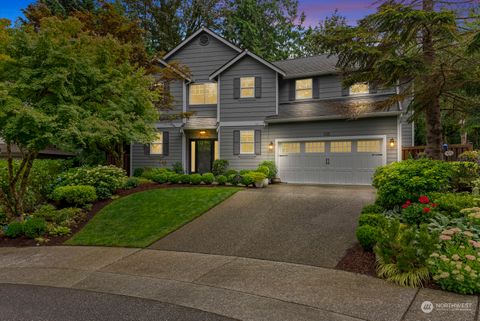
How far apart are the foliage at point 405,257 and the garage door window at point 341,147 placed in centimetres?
928

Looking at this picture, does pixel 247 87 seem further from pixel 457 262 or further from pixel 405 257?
pixel 457 262

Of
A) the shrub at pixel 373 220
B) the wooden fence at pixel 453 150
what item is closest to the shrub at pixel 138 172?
the wooden fence at pixel 453 150

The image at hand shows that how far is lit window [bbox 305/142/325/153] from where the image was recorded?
1433 cm

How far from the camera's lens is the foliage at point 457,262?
4.02m

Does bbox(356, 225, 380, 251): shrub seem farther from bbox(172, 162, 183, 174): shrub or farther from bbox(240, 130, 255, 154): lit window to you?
bbox(172, 162, 183, 174): shrub

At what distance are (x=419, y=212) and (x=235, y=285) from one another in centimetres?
392

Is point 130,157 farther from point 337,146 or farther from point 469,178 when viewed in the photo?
point 469,178

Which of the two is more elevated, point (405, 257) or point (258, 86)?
point (258, 86)

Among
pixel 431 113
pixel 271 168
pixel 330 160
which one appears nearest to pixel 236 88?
pixel 271 168

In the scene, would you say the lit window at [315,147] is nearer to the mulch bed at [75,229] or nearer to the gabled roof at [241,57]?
the gabled roof at [241,57]

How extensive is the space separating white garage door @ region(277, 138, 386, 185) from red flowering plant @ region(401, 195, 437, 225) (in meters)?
7.37

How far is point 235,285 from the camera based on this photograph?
454cm

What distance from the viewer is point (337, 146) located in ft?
46.2

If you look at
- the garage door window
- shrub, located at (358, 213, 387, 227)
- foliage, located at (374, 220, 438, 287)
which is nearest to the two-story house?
the garage door window
